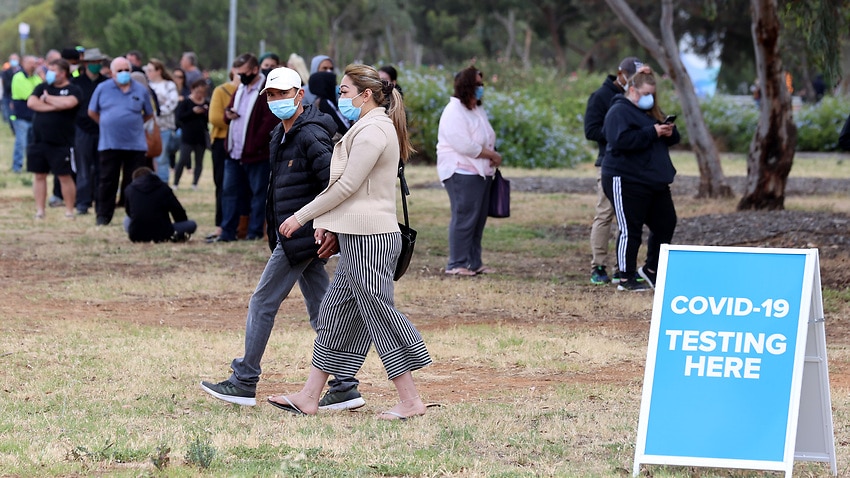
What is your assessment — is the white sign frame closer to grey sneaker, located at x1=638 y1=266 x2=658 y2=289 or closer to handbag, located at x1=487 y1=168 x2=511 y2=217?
grey sneaker, located at x1=638 y1=266 x2=658 y2=289

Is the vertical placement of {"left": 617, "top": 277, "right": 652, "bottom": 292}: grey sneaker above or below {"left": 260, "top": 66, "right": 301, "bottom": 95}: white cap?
below

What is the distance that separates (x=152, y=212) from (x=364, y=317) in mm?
7853

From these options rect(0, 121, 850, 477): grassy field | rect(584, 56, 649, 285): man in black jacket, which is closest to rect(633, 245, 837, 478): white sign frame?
rect(0, 121, 850, 477): grassy field

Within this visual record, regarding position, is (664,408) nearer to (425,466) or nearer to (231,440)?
(425,466)

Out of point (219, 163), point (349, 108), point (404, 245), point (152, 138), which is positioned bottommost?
point (219, 163)

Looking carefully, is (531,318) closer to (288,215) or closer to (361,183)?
(288,215)

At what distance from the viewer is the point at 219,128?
14375 mm

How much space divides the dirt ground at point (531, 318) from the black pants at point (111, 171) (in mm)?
1558

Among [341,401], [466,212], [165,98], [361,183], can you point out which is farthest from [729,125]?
[361,183]

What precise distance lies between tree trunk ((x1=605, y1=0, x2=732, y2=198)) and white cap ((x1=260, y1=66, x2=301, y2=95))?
11056 millimetres

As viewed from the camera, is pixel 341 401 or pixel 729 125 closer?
pixel 341 401

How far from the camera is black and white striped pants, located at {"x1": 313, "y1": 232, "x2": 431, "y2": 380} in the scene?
6512mm

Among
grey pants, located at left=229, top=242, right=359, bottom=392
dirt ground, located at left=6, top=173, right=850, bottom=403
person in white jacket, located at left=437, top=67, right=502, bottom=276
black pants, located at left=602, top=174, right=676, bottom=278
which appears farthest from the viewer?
person in white jacket, located at left=437, top=67, right=502, bottom=276

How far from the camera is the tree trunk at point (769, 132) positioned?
53.1 feet
